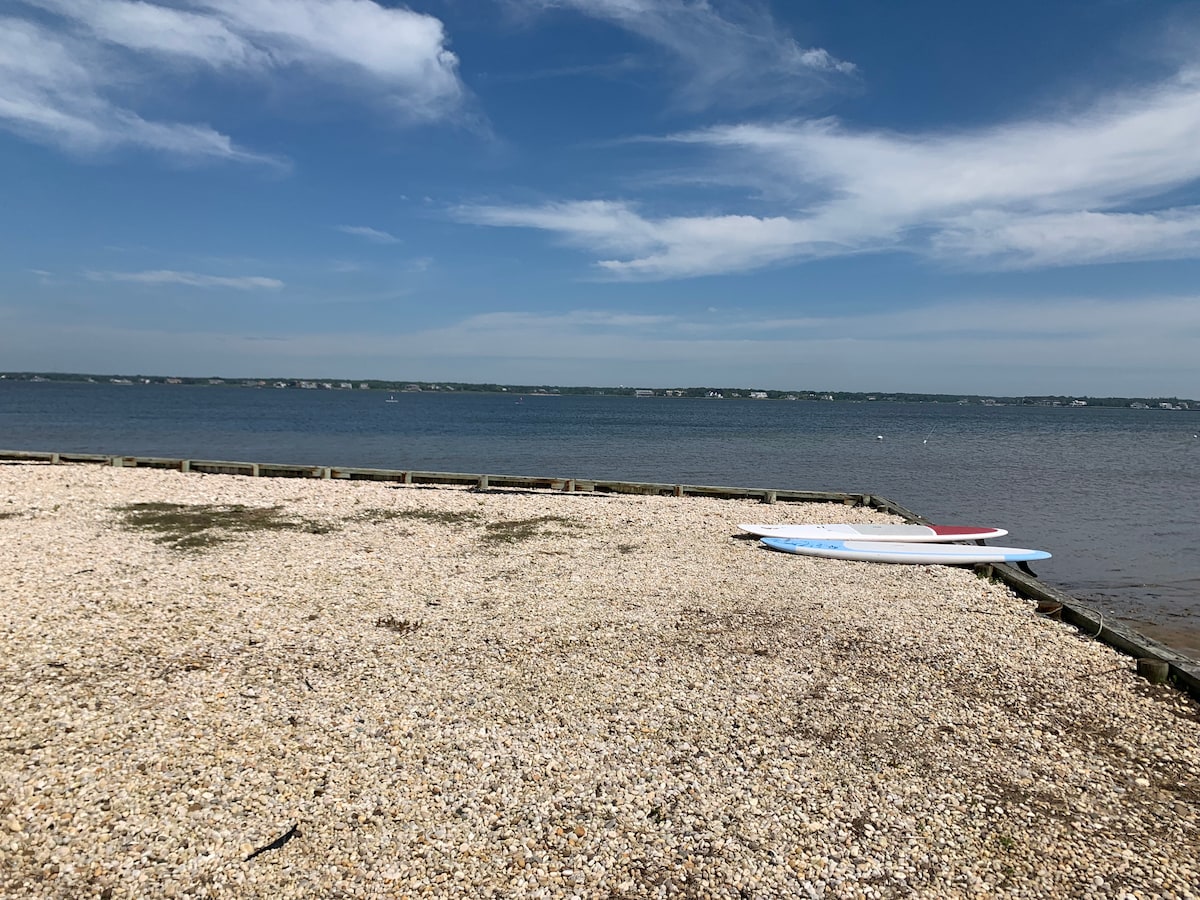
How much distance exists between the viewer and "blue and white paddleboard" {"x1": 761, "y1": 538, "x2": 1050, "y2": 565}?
45.4 ft

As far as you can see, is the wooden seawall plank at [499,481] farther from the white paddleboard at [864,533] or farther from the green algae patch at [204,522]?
the green algae patch at [204,522]

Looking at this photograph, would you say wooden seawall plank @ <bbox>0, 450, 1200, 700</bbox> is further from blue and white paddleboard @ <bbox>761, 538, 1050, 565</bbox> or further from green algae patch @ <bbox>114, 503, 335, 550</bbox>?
green algae patch @ <bbox>114, 503, 335, 550</bbox>

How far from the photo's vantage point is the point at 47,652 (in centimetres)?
773

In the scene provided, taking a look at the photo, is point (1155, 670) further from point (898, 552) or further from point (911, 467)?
point (911, 467)

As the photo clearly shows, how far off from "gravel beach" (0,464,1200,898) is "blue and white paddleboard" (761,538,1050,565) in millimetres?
1875

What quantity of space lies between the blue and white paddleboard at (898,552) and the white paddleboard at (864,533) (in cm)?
23

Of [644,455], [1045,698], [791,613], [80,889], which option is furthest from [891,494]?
[80,889]

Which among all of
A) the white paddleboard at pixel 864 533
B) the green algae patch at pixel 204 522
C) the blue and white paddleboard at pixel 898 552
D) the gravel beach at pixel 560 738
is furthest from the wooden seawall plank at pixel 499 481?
the gravel beach at pixel 560 738

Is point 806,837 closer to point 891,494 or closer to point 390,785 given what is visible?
point 390,785

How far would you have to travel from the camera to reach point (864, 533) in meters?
15.1

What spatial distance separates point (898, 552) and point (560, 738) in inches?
385

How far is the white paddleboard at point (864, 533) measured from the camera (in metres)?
14.9

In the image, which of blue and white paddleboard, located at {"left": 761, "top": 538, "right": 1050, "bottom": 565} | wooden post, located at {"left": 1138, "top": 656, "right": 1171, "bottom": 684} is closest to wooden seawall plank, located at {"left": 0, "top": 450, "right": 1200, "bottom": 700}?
blue and white paddleboard, located at {"left": 761, "top": 538, "right": 1050, "bottom": 565}

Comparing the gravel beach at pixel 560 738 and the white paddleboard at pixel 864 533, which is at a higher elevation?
the white paddleboard at pixel 864 533
